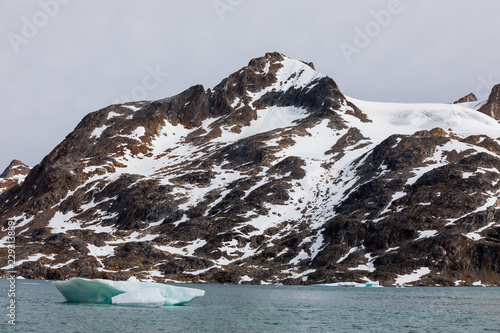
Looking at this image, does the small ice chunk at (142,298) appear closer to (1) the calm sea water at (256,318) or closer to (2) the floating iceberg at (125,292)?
(2) the floating iceberg at (125,292)

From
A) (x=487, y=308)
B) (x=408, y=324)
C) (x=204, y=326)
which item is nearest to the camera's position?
(x=204, y=326)

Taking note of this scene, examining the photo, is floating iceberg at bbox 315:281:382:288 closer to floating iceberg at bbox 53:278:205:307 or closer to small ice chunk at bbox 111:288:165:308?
floating iceberg at bbox 53:278:205:307

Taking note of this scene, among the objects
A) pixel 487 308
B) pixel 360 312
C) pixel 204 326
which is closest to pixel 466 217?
pixel 487 308

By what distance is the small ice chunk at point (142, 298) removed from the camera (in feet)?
246

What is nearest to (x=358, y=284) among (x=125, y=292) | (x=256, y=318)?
→ (x=125, y=292)

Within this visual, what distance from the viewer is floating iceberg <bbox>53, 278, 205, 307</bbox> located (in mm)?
75438

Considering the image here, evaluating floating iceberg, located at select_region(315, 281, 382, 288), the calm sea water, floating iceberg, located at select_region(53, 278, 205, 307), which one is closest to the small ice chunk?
floating iceberg, located at select_region(53, 278, 205, 307)

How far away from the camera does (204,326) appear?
57.8 m

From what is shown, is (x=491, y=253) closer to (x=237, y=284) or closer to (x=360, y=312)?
(x=237, y=284)

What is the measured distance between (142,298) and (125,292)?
11.6 feet

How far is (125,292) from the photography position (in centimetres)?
7756

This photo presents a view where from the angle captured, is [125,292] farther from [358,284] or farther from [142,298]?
[358,284]

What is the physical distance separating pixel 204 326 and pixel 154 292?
2045cm

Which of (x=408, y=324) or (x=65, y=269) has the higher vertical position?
(x=65, y=269)
